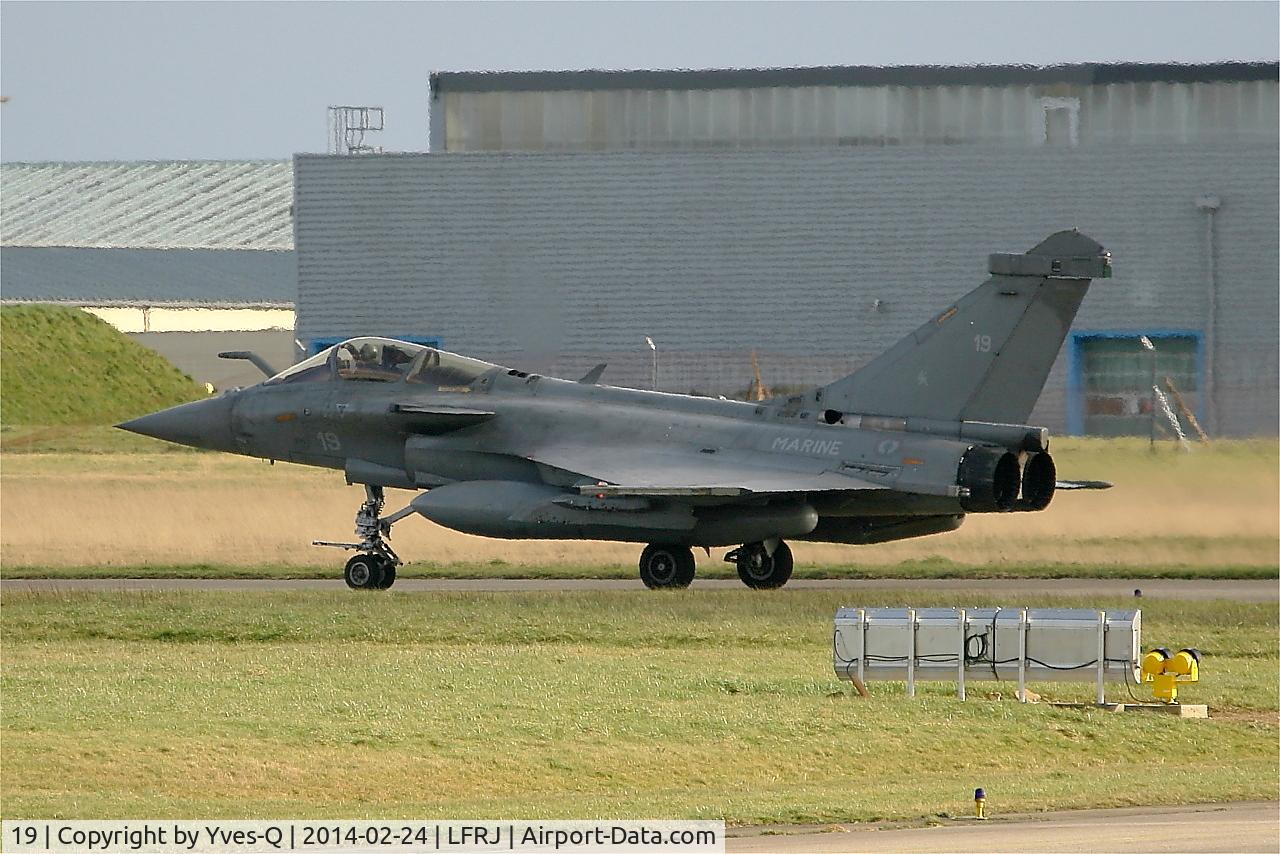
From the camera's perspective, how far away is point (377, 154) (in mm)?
56094

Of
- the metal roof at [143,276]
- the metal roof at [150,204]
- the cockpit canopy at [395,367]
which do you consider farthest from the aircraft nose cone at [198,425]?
the metal roof at [150,204]

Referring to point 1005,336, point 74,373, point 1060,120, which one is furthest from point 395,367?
point 74,373

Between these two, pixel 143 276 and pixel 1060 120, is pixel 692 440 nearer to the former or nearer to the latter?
pixel 1060 120

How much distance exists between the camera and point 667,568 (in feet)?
86.8

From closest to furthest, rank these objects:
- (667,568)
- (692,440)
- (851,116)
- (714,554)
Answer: (692,440) < (667,568) < (714,554) < (851,116)

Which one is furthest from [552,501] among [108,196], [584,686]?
[108,196]

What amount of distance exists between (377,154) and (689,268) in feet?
29.4

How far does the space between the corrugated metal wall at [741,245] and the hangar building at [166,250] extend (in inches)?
851

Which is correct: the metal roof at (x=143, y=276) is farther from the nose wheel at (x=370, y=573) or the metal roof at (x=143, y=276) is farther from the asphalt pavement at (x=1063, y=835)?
the asphalt pavement at (x=1063, y=835)

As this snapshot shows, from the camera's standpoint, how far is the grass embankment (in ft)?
50.0

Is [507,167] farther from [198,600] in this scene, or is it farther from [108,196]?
[108,196]

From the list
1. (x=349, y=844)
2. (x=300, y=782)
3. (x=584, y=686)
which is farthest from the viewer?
(x=584, y=686)

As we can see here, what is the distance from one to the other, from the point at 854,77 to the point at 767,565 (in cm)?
3191

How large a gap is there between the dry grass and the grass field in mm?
27
